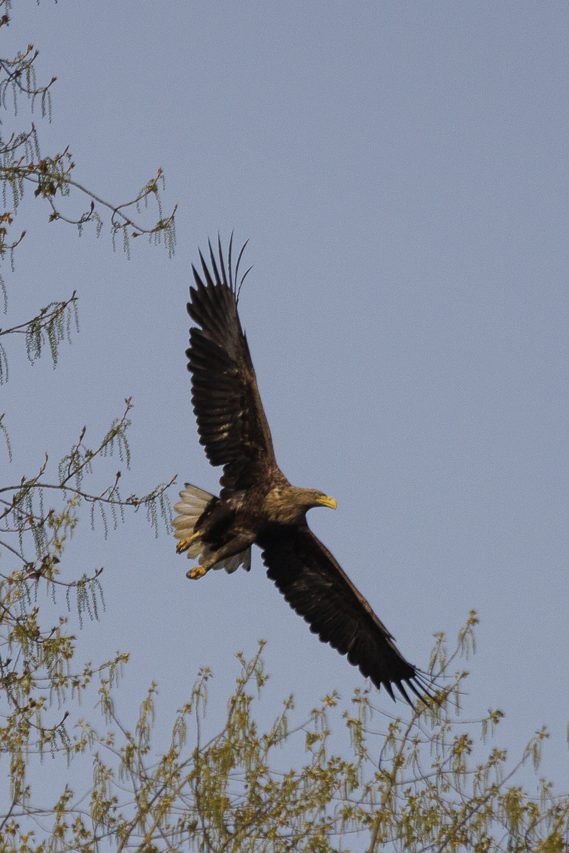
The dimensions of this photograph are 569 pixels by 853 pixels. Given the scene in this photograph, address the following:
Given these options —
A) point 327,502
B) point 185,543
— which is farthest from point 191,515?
point 327,502

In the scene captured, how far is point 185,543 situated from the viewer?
1059 cm

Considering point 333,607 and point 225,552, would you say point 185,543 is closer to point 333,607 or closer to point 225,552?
point 225,552

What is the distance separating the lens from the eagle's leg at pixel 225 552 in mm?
10586

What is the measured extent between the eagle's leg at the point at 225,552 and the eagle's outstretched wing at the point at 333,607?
1.99 ft

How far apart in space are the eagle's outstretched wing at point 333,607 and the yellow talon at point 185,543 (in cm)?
78

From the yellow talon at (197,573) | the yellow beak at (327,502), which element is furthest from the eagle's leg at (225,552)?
the yellow beak at (327,502)

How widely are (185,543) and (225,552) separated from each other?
0.30 metres

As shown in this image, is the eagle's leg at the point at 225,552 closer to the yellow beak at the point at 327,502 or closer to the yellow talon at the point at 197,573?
the yellow talon at the point at 197,573

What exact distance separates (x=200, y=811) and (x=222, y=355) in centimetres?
436

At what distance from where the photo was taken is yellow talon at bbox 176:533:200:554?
10.6m

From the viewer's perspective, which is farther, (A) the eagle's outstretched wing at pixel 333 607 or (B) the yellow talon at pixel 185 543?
(A) the eagle's outstretched wing at pixel 333 607

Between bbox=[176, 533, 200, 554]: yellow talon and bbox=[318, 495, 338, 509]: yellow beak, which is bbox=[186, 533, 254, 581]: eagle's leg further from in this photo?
bbox=[318, 495, 338, 509]: yellow beak

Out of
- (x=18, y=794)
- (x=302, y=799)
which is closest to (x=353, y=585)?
(x=302, y=799)

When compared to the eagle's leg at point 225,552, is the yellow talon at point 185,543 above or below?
above
